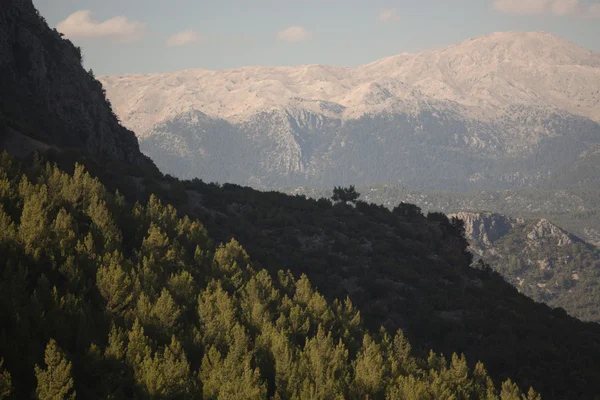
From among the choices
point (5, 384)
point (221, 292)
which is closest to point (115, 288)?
point (221, 292)

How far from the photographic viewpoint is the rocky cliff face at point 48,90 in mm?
97806

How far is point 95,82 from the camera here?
4803 inches

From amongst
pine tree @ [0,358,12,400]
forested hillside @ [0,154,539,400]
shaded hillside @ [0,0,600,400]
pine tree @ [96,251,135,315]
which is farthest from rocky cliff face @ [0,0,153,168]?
pine tree @ [0,358,12,400]

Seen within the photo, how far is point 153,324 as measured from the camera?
176ft

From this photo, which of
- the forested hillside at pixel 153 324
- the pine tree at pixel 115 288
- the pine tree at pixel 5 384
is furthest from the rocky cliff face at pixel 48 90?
the pine tree at pixel 5 384

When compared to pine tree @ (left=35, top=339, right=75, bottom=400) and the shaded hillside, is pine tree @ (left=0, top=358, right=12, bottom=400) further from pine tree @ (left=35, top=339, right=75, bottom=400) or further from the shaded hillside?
the shaded hillside

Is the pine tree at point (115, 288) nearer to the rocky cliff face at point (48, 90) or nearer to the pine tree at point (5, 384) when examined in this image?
the pine tree at point (5, 384)

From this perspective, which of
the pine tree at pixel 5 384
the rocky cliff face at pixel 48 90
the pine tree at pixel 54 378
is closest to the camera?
the pine tree at pixel 5 384

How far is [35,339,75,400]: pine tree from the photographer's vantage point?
42062 millimetres

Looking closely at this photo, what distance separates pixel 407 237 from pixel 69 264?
63.9 meters

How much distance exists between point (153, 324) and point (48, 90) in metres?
60.3

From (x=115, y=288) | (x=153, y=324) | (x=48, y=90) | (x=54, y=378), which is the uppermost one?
(x=48, y=90)

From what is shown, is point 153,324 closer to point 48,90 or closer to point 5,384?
point 5,384

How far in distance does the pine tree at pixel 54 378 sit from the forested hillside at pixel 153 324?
0.07m
